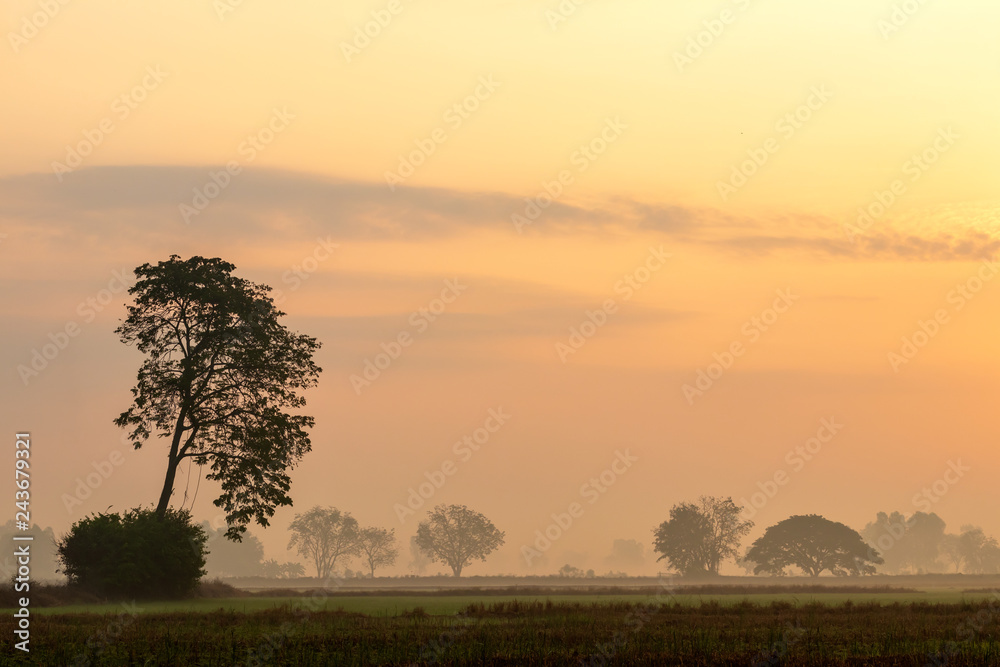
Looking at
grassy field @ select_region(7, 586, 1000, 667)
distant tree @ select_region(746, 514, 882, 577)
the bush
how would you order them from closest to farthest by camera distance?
grassy field @ select_region(7, 586, 1000, 667)
the bush
distant tree @ select_region(746, 514, 882, 577)

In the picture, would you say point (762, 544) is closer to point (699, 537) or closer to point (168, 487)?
point (699, 537)

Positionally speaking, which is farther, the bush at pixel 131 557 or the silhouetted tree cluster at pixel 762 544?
the silhouetted tree cluster at pixel 762 544

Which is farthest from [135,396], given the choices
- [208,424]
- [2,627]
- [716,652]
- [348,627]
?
[716,652]

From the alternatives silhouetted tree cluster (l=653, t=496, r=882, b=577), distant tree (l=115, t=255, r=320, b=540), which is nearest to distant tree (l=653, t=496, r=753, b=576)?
silhouetted tree cluster (l=653, t=496, r=882, b=577)

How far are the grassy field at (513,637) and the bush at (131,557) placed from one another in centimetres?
1320

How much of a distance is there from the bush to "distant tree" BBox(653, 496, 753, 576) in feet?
423

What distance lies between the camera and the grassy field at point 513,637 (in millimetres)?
28969

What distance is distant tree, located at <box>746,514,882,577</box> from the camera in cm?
17288

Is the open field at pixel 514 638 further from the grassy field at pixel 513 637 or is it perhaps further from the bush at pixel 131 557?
the bush at pixel 131 557

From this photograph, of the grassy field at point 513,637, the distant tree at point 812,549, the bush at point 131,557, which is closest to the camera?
the grassy field at point 513,637

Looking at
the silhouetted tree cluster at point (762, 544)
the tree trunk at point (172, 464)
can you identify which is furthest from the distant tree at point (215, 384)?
the silhouetted tree cluster at point (762, 544)

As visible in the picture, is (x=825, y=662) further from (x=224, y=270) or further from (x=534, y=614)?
(x=224, y=270)

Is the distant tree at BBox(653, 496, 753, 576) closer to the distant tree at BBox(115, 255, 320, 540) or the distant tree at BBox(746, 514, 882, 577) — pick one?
the distant tree at BBox(746, 514, 882, 577)

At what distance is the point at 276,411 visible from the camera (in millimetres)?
67375
